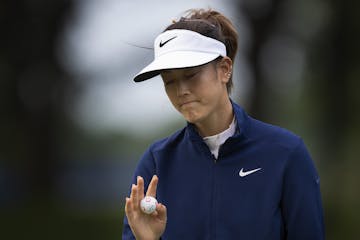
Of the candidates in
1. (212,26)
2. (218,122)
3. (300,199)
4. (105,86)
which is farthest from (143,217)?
(105,86)

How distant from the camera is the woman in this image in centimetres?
313

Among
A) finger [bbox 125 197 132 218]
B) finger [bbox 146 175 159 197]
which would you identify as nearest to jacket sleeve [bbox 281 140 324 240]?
finger [bbox 146 175 159 197]

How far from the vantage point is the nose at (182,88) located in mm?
3105

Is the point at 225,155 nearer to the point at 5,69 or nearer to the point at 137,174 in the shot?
the point at 137,174

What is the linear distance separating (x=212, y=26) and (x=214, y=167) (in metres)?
0.65

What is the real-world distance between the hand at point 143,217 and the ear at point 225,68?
0.58 m

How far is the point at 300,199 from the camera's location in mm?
3148

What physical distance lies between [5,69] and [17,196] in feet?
8.01

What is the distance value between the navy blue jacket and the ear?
161mm

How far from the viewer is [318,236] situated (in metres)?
3.21

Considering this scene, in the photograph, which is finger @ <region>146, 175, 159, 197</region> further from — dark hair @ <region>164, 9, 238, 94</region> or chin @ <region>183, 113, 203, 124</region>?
dark hair @ <region>164, 9, 238, 94</region>

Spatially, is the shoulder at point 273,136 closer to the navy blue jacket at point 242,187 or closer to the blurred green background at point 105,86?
the navy blue jacket at point 242,187

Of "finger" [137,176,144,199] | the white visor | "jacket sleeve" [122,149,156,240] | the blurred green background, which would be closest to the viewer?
"finger" [137,176,144,199]

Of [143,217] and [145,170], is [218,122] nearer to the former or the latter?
[145,170]
